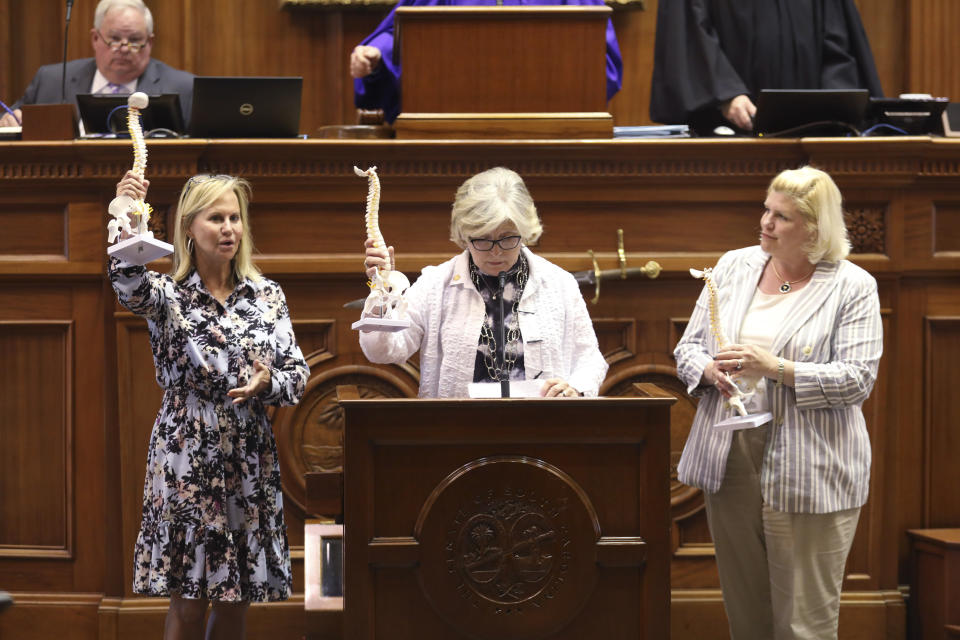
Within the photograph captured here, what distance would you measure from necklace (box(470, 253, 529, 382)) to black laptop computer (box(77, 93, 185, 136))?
132cm

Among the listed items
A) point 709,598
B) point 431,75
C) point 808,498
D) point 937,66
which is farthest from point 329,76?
point 808,498

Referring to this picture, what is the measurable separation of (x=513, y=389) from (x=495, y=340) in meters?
0.33

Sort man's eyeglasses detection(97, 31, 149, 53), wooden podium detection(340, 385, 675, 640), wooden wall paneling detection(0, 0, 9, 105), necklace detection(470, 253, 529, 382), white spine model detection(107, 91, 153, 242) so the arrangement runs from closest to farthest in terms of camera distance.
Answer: wooden podium detection(340, 385, 675, 640)
white spine model detection(107, 91, 153, 242)
necklace detection(470, 253, 529, 382)
man's eyeglasses detection(97, 31, 149, 53)
wooden wall paneling detection(0, 0, 9, 105)

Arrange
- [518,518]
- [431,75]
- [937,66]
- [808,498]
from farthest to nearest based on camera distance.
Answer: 1. [937,66]
2. [431,75]
3. [808,498]
4. [518,518]

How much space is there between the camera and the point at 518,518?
2.32 meters

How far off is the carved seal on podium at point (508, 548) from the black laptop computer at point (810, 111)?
1878 mm

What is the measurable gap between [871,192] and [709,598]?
4.64 feet

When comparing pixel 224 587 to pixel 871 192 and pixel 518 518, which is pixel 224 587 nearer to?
pixel 518 518

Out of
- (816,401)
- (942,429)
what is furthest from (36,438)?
(942,429)

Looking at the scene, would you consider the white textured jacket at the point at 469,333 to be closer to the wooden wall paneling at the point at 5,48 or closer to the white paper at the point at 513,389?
the white paper at the point at 513,389

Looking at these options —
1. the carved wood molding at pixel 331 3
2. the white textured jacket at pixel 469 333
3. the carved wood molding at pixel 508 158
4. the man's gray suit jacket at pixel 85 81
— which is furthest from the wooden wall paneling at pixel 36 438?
the carved wood molding at pixel 331 3

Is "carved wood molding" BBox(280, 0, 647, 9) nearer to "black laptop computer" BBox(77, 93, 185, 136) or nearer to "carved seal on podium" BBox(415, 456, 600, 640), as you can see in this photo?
"black laptop computer" BBox(77, 93, 185, 136)

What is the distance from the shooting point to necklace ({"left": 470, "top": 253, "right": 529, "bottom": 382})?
2.97 m

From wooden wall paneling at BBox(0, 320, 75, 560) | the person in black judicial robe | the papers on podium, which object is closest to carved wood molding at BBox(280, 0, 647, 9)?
the person in black judicial robe
